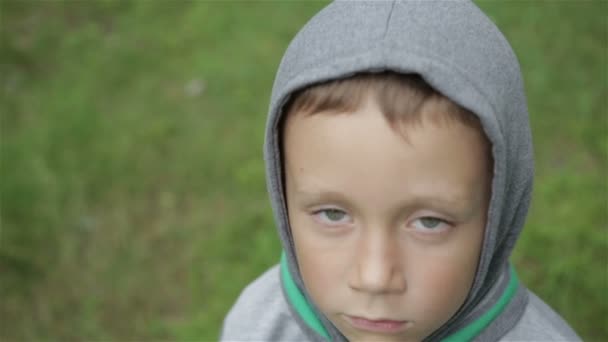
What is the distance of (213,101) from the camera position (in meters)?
4.75

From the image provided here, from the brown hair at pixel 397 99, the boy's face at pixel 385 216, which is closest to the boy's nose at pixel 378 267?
→ the boy's face at pixel 385 216

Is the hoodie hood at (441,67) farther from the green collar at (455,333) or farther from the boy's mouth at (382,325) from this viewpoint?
the boy's mouth at (382,325)

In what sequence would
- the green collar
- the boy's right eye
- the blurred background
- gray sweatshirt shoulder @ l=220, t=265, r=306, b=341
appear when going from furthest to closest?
the blurred background → gray sweatshirt shoulder @ l=220, t=265, r=306, b=341 → the green collar → the boy's right eye

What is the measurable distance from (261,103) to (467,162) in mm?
3004

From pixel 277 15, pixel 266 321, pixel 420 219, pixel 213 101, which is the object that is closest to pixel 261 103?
pixel 213 101

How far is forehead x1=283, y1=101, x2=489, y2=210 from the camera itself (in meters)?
1.66

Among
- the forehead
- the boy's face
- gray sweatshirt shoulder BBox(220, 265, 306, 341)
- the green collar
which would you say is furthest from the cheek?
gray sweatshirt shoulder BBox(220, 265, 306, 341)

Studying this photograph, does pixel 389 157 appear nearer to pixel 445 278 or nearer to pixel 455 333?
pixel 445 278

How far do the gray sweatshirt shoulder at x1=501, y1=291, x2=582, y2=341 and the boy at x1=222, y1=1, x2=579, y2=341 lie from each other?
23 cm

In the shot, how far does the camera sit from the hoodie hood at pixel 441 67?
1.70m

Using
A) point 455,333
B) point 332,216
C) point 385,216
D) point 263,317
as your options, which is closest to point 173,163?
point 263,317

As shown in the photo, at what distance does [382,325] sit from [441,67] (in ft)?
1.73

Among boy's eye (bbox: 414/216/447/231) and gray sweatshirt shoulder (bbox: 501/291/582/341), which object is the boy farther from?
gray sweatshirt shoulder (bbox: 501/291/582/341)

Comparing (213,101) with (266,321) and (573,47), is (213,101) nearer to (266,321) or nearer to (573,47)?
(573,47)
